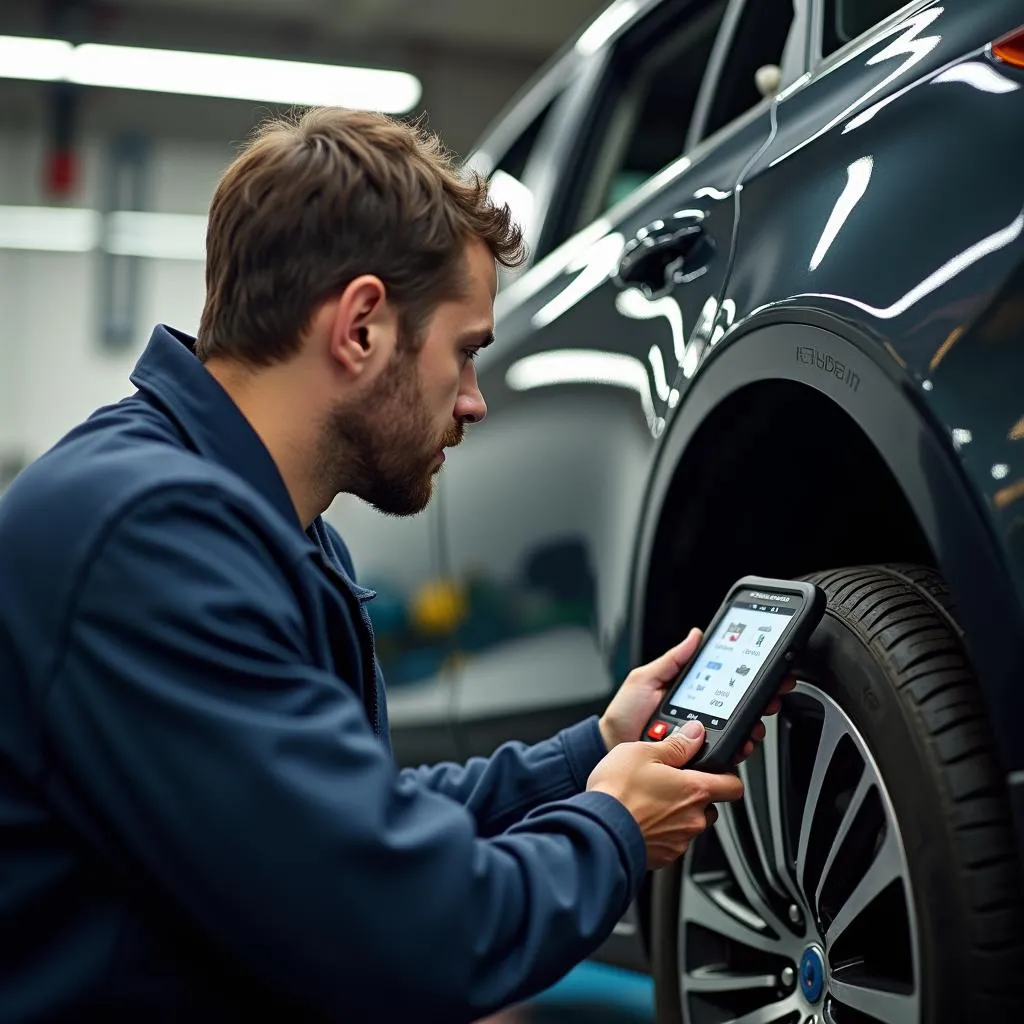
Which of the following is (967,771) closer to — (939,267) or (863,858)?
(863,858)

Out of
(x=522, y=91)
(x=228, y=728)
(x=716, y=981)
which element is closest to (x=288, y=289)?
(x=228, y=728)

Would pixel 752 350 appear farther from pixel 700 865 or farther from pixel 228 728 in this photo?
pixel 228 728

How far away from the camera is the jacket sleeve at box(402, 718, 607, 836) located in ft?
4.53

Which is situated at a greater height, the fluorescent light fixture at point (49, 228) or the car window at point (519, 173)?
the car window at point (519, 173)

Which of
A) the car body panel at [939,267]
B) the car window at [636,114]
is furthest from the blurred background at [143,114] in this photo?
the car body panel at [939,267]

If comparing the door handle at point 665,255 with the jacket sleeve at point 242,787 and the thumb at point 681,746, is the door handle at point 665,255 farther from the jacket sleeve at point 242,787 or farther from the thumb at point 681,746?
the jacket sleeve at point 242,787

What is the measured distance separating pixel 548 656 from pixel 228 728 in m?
0.95

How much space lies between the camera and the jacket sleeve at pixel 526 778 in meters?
1.38

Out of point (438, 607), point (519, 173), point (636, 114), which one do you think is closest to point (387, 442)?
point (438, 607)

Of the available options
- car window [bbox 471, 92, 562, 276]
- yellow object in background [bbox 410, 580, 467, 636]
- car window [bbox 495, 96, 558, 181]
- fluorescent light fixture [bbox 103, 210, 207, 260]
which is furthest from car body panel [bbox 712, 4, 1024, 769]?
fluorescent light fixture [bbox 103, 210, 207, 260]

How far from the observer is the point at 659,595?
5.04 ft

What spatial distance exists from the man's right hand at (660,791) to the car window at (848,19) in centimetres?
78

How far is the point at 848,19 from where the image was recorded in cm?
148

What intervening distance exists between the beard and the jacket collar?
0.07 m
